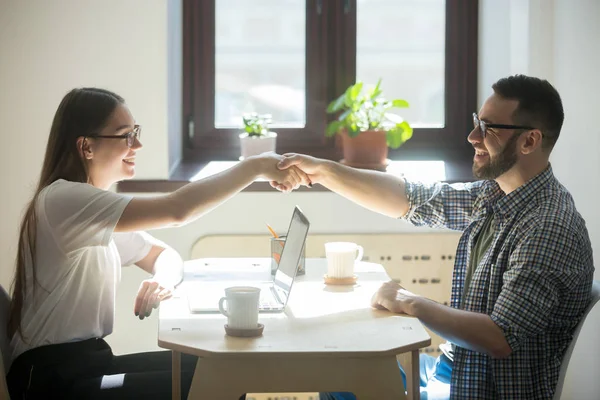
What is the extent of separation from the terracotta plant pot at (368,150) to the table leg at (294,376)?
1.62 metres

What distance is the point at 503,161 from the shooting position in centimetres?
211

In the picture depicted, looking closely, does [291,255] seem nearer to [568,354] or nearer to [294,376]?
[294,376]

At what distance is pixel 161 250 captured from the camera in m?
2.45

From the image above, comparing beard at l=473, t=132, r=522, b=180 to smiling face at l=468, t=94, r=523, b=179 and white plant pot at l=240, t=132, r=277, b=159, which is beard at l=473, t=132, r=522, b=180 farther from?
white plant pot at l=240, t=132, r=277, b=159

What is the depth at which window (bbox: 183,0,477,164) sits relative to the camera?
3512 millimetres

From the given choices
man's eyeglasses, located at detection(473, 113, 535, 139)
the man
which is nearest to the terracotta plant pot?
the man

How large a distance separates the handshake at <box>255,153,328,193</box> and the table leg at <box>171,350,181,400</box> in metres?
0.76

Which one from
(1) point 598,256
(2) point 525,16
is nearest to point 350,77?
(2) point 525,16

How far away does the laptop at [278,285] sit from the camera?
202cm

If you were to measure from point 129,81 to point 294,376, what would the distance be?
5.61 ft

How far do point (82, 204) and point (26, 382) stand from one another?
43 cm

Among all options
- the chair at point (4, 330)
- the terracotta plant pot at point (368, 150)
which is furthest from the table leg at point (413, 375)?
the terracotta plant pot at point (368, 150)

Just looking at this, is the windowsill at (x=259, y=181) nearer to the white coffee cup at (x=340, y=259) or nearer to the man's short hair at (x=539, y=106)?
the white coffee cup at (x=340, y=259)

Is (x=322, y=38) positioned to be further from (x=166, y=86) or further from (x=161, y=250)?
(x=161, y=250)
